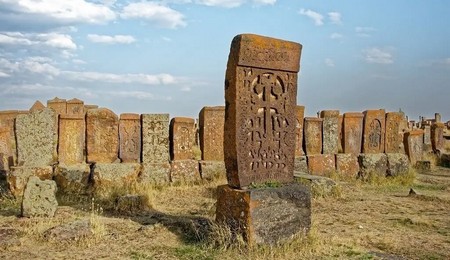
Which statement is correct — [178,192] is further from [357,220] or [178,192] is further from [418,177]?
[418,177]

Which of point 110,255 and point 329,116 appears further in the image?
point 329,116

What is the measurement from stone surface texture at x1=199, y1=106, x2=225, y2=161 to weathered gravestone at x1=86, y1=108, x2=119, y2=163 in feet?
5.37

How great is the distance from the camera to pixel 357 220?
255 inches

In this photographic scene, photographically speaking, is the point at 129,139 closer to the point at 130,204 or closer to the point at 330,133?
the point at 130,204

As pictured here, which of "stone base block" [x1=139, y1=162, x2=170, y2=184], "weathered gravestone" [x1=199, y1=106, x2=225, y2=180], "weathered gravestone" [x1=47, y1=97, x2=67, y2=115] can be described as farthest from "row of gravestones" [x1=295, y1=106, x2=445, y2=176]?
"weathered gravestone" [x1=47, y1=97, x2=67, y2=115]

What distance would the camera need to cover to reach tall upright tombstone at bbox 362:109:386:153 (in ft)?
35.7

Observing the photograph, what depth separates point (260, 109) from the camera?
17.3 feet

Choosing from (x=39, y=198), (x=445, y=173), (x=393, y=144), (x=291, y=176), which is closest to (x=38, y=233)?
(x=39, y=198)

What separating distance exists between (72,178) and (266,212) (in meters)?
4.65

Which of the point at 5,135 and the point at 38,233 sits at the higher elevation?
the point at 5,135

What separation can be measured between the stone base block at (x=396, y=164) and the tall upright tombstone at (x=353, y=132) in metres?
0.73

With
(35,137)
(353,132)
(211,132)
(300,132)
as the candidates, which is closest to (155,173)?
(211,132)

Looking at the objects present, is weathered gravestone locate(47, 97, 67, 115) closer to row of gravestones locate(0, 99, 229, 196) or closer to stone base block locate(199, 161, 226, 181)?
row of gravestones locate(0, 99, 229, 196)

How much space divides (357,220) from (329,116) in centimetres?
449
